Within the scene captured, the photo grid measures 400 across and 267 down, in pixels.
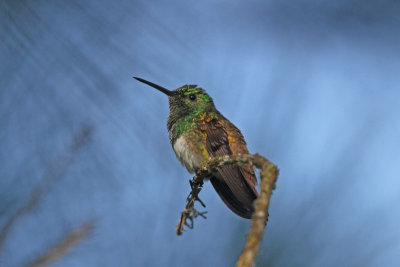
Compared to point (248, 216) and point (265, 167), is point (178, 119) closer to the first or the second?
point (248, 216)

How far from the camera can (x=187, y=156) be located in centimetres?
314

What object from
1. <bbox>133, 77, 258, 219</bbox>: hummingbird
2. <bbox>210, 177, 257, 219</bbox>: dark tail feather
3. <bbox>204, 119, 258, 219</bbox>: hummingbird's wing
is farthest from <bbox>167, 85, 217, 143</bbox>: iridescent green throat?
<bbox>210, 177, 257, 219</bbox>: dark tail feather

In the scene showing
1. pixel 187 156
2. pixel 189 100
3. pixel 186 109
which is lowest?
pixel 187 156

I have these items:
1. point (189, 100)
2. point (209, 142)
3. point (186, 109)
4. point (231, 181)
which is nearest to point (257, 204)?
point (231, 181)

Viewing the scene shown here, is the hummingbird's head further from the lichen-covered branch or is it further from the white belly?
the lichen-covered branch

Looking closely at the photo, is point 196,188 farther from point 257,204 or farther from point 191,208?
point 257,204

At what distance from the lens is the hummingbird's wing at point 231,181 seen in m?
2.64

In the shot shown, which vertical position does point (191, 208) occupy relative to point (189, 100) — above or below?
below

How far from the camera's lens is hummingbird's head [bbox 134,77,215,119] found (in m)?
3.58

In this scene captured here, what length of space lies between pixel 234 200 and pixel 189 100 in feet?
4.08

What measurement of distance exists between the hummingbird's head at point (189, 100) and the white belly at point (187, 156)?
402 mm

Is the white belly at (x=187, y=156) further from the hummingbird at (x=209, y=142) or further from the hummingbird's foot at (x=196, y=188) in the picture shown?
the hummingbird's foot at (x=196, y=188)

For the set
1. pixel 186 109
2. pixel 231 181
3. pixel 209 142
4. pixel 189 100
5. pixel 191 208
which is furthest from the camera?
pixel 189 100

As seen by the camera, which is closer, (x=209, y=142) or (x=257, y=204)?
(x=257, y=204)
